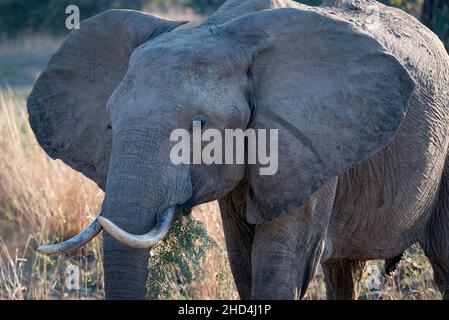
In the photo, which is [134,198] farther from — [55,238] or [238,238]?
[55,238]

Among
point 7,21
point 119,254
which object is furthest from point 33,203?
point 7,21

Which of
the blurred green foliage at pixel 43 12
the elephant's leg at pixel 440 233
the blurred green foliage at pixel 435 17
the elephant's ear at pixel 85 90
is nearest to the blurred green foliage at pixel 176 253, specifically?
the elephant's ear at pixel 85 90

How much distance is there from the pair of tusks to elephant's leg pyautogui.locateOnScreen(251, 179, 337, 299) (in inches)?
22.8

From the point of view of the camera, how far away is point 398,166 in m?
5.04

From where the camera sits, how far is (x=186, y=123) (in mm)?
4133

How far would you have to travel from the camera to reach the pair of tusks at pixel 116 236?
371 cm

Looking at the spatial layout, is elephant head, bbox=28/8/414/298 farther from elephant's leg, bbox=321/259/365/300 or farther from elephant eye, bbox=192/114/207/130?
elephant's leg, bbox=321/259/365/300

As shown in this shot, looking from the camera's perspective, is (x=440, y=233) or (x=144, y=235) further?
(x=440, y=233)

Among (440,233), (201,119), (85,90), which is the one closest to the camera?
(201,119)

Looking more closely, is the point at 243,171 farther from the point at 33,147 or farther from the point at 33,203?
the point at 33,147

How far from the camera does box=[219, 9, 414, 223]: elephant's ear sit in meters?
4.38

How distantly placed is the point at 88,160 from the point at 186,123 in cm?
87

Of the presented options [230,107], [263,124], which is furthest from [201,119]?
[263,124]

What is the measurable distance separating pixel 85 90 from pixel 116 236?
1.36 m
